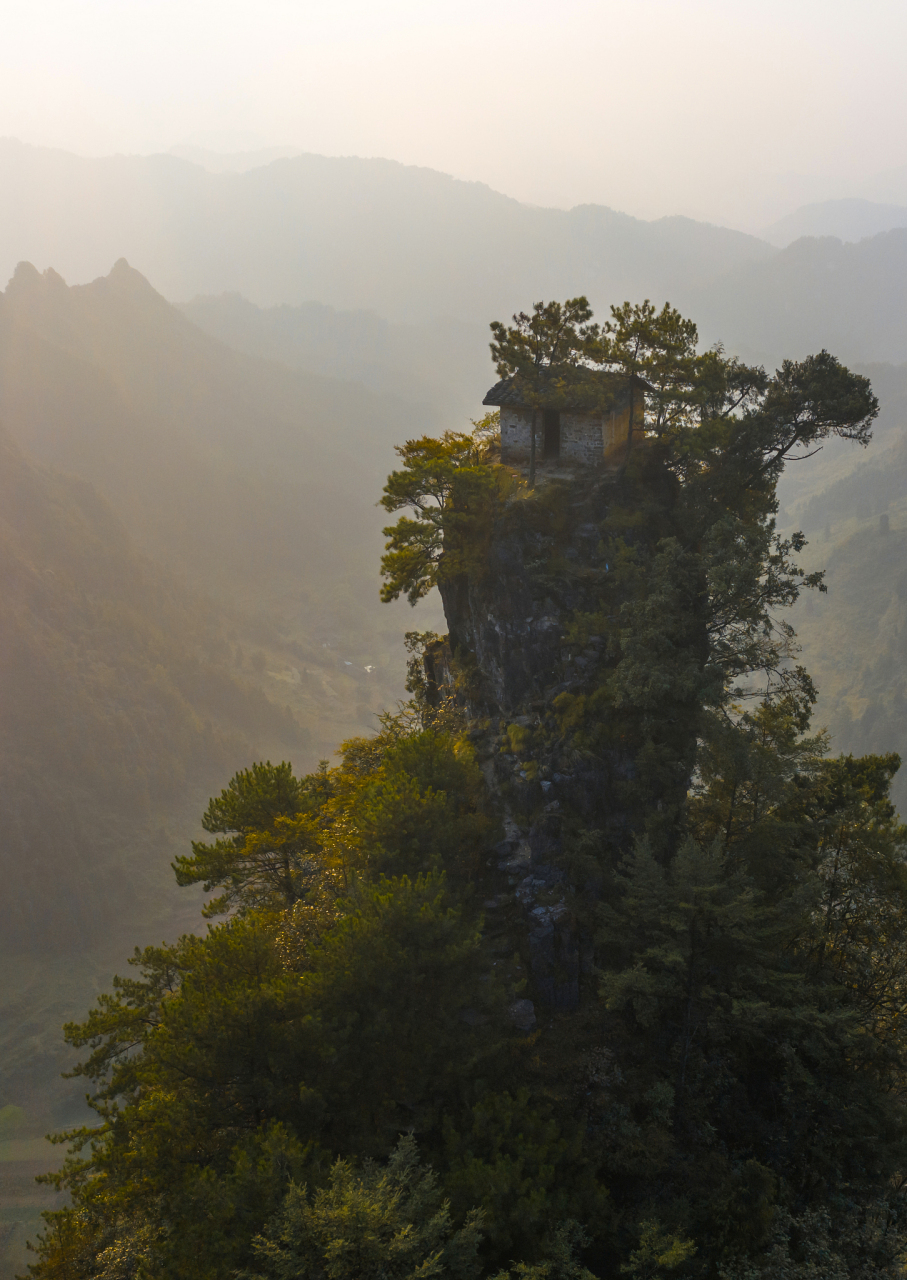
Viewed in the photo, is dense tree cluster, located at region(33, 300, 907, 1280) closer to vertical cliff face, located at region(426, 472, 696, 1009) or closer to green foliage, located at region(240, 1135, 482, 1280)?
green foliage, located at region(240, 1135, 482, 1280)

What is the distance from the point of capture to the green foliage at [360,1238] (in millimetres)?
16672

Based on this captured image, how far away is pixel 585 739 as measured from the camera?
105ft

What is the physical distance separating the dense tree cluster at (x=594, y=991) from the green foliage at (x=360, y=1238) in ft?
0.29

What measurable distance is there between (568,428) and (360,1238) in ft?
115

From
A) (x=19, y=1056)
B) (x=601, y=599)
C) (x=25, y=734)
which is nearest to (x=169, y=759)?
(x=25, y=734)

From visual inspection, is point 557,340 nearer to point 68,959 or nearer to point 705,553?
point 705,553

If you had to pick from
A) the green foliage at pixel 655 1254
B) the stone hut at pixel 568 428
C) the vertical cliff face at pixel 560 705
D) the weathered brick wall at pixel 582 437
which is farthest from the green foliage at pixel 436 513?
the green foliage at pixel 655 1254

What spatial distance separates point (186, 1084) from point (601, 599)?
2469 cm

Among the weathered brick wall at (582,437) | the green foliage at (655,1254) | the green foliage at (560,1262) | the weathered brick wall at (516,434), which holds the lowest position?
the green foliage at (655,1254)

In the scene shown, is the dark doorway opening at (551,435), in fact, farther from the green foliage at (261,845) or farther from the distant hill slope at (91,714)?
the distant hill slope at (91,714)

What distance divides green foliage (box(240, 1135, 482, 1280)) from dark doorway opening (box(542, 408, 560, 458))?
33.0 metres

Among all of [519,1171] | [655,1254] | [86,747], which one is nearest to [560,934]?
[519,1171]

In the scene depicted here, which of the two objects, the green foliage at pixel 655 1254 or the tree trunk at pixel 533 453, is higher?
the tree trunk at pixel 533 453

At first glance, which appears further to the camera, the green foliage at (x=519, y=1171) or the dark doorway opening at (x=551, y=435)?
Answer: the dark doorway opening at (x=551, y=435)
